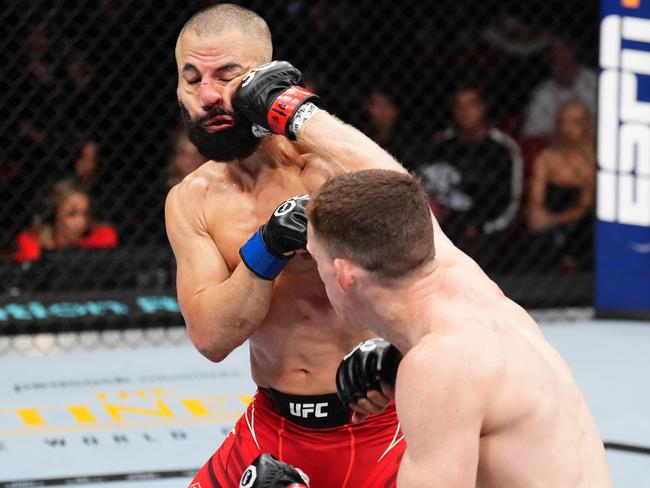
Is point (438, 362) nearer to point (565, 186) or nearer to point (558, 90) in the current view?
point (565, 186)

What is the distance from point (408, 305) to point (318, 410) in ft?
2.10

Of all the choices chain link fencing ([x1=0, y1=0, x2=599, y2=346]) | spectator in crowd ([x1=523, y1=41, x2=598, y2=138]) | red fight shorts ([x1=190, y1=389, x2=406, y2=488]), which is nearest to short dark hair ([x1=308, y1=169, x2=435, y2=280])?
red fight shorts ([x1=190, y1=389, x2=406, y2=488])

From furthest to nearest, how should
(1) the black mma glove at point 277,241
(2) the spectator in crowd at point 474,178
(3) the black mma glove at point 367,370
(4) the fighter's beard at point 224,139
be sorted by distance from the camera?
(2) the spectator in crowd at point 474,178 < (4) the fighter's beard at point 224,139 < (1) the black mma glove at point 277,241 < (3) the black mma glove at point 367,370

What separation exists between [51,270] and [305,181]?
252 centimetres

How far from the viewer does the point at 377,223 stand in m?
1.61

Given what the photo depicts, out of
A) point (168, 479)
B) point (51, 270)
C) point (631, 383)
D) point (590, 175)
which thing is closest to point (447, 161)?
point (590, 175)

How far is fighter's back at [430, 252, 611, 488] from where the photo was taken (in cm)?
158

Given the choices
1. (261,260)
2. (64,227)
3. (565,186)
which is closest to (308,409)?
(261,260)

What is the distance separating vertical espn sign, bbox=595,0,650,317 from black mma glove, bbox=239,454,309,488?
3.27m

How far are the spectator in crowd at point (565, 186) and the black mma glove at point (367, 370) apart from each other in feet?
11.8

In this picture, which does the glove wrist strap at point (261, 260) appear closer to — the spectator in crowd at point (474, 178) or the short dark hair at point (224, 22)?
the short dark hair at point (224, 22)

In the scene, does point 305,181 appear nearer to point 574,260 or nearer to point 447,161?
point 447,161

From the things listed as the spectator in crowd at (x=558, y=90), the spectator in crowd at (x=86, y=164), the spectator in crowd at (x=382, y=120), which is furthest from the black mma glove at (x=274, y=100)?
the spectator in crowd at (x=558, y=90)

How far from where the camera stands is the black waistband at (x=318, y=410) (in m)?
2.22
